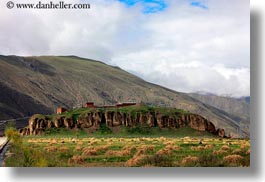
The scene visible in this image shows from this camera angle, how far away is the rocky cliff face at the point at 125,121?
15.9 m

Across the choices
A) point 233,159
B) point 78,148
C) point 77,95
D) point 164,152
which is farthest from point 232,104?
point 77,95

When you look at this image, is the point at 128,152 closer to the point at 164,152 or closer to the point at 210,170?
the point at 164,152

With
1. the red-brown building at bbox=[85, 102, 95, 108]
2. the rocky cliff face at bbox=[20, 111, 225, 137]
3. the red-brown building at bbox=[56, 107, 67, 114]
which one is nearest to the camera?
the rocky cliff face at bbox=[20, 111, 225, 137]

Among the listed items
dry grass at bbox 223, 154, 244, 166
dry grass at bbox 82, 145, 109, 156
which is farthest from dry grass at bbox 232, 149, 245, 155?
dry grass at bbox 82, 145, 109, 156

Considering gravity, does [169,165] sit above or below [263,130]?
below

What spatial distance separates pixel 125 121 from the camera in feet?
52.9

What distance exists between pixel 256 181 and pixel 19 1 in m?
7.38

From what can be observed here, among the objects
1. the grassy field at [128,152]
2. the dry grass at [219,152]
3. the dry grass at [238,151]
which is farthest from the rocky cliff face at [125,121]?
the dry grass at [238,151]

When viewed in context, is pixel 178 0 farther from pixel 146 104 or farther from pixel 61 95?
pixel 61 95

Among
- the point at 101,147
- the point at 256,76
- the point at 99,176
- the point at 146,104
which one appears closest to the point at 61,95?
the point at 146,104

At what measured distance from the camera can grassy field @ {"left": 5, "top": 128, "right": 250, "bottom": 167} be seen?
553 inches

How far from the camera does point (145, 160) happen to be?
14109 millimetres

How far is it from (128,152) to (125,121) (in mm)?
1885

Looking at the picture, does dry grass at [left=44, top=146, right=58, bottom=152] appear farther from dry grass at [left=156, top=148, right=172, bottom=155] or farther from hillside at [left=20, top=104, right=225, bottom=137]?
dry grass at [left=156, top=148, right=172, bottom=155]
